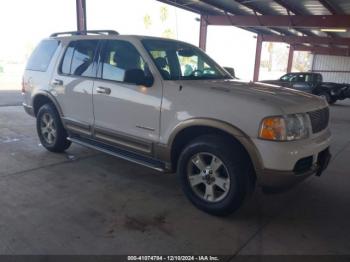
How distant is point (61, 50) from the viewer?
487cm

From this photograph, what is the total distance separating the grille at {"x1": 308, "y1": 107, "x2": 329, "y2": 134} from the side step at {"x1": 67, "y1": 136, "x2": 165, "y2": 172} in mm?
1636

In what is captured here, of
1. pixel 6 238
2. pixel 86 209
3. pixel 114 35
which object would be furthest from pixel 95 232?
pixel 114 35

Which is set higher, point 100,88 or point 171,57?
point 171,57

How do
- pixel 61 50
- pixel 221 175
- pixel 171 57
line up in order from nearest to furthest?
pixel 221 175, pixel 171 57, pixel 61 50

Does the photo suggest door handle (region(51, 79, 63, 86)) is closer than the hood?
No

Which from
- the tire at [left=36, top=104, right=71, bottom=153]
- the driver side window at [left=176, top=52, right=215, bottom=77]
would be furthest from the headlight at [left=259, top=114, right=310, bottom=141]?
the tire at [left=36, top=104, right=71, bottom=153]

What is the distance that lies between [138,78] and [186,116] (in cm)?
70

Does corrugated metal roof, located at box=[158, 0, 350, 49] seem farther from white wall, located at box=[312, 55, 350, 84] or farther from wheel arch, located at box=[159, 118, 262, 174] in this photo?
white wall, located at box=[312, 55, 350, 84]

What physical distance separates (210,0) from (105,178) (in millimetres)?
13199

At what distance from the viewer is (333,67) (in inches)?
1400

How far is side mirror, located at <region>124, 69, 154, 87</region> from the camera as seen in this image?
3.49m

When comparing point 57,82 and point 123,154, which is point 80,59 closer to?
point 57,82

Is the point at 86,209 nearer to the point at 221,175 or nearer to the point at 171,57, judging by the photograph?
the point at 221,175

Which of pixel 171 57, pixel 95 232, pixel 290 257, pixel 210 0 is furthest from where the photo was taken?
pixel 210 0
